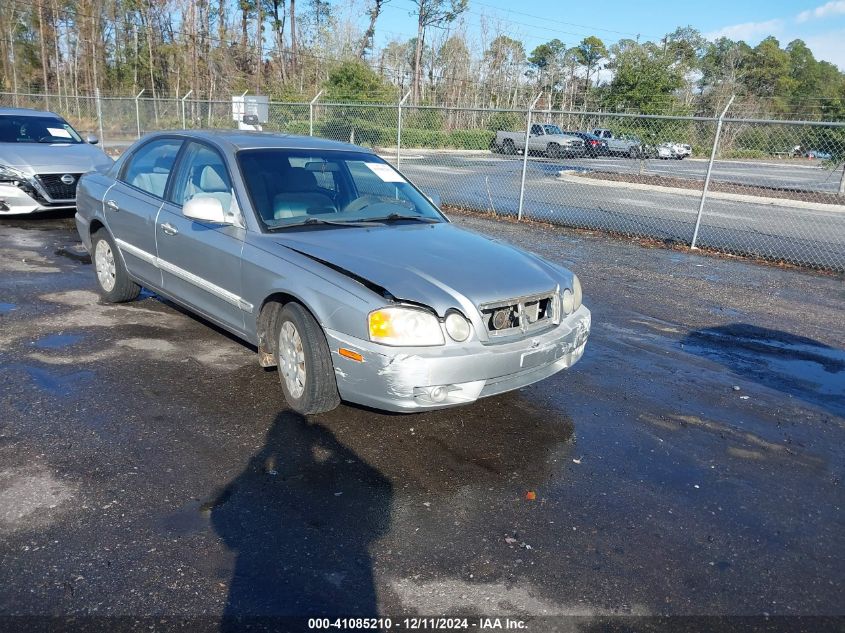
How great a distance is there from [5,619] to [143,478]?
3.29 ft

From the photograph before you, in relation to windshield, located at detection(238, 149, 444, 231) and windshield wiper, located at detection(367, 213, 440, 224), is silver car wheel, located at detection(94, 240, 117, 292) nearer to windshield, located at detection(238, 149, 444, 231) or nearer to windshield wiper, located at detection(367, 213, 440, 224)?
windshield, located at detection(238, 149, 444, 231)

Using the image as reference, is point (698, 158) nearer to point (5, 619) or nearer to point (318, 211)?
point (318, 211)

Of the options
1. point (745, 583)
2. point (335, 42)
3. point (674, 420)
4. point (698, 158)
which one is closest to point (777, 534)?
point (745, 583)

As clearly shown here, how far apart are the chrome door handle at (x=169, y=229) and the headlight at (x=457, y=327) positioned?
2.40m

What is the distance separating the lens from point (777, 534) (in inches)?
121

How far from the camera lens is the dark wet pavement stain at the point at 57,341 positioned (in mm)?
4973

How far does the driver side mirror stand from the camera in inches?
163

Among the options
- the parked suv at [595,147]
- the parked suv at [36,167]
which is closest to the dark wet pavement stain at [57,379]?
the parked suv at [36,167]

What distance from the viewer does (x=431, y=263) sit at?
3.86 meters

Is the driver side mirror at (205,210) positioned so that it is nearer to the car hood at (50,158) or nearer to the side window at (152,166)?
the side window at (152,166)

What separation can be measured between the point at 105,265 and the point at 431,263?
3678 millimetres

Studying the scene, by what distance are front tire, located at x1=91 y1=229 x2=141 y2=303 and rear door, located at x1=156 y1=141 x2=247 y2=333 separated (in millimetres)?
954

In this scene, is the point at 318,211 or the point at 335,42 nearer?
the point at 318,211

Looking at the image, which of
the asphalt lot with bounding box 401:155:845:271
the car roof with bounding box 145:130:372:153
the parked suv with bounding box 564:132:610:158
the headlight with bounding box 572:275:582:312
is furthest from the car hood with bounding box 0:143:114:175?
the parked suv with bounding box 564:132:610:158
